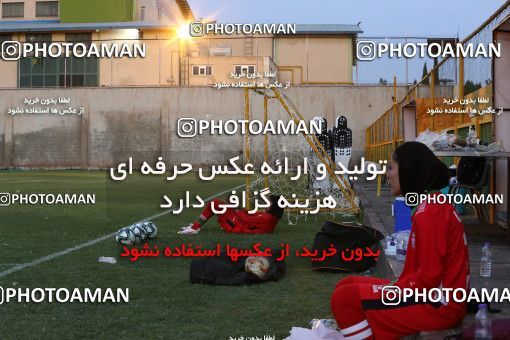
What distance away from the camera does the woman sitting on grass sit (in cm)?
954

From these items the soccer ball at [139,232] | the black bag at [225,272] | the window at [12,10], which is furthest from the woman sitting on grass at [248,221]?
the window at [12,10]

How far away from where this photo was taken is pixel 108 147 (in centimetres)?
3884

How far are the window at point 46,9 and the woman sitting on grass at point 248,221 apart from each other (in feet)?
147

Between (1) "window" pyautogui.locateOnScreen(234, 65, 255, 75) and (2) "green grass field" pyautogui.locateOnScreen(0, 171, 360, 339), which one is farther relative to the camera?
(1) "window" pyautogui.locateOnScreen(234, 65, 255, 75)

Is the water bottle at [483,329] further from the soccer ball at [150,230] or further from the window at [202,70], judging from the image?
the window at [202,70]

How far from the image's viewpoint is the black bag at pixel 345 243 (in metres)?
6.68

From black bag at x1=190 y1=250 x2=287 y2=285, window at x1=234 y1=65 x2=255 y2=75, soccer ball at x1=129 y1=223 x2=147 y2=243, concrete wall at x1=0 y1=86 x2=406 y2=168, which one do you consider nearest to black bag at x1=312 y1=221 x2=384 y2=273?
black bag at x1=190 y1=250 x2=287 y2=285

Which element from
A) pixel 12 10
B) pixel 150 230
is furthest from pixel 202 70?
pixel 150 230

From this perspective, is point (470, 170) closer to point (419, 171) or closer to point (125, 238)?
point (125, 238)

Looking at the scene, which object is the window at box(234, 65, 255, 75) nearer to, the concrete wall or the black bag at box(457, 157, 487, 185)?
the concrete wall

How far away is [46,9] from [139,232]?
46.2 metres

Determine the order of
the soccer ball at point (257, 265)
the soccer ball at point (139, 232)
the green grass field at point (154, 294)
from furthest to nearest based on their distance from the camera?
1. the soccer ball at point (139, 232)
2. the soccer ball at point (257, 265)
3. the green grass field at point (154, 294)

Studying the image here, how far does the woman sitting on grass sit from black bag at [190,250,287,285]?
3.08m

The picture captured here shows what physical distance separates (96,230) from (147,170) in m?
3.72
